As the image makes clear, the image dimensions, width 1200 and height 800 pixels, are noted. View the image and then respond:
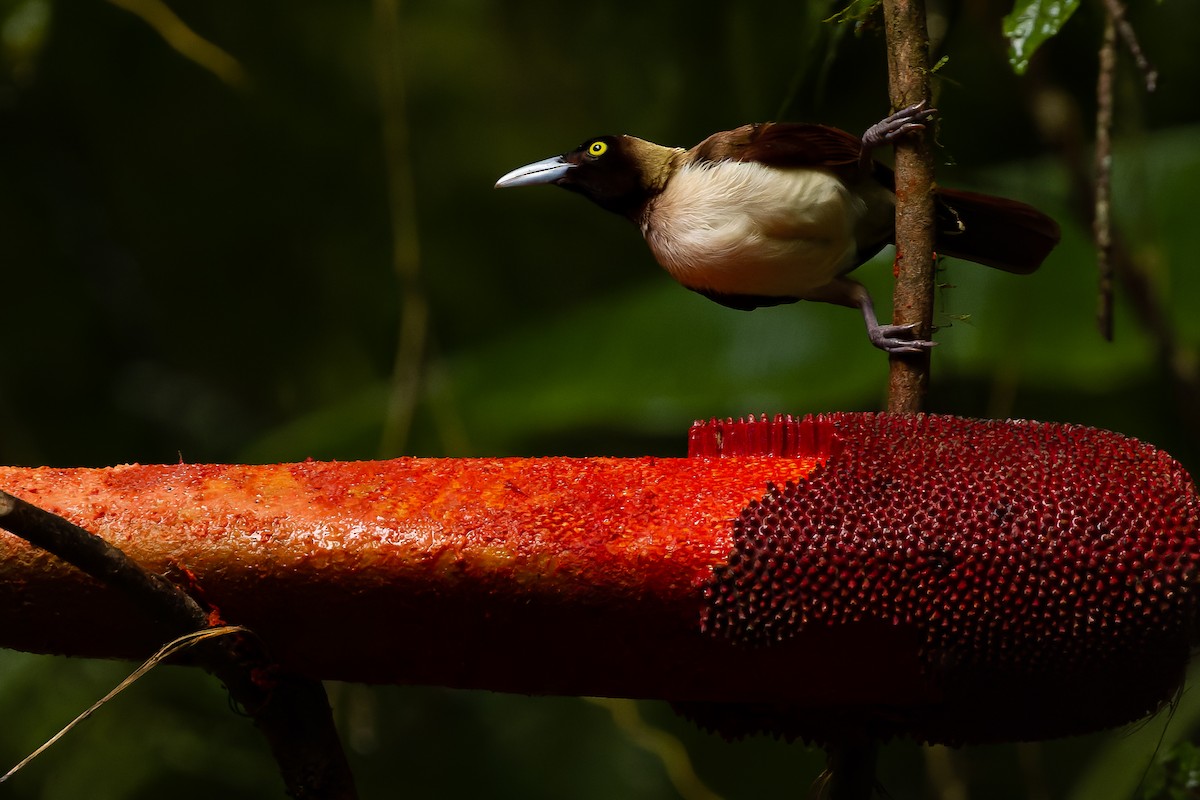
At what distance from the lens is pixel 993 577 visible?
724 millimetres

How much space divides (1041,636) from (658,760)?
1.17 m

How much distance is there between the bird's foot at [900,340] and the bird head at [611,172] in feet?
0.73

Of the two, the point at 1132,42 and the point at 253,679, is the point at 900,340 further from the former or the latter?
the point at 253,679

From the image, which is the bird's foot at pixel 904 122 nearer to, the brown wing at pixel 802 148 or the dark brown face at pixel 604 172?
the brown wing at pixel 802 148

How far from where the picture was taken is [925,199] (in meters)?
0.87

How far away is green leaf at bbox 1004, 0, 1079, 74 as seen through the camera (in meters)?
0.89

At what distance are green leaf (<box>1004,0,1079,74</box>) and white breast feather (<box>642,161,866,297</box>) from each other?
0.16 m

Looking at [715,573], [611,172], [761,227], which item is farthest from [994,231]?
[715,573]

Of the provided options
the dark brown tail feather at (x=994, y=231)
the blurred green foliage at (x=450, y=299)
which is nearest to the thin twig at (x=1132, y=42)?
the dark brown tail feather at (x=994, y=231)

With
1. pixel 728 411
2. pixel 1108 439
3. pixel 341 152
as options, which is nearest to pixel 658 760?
pixel 728 411

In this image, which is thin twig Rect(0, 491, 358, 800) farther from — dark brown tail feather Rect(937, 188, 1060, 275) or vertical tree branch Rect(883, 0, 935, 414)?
dark brown tail feather Rect(937, 188, 1060, 275)

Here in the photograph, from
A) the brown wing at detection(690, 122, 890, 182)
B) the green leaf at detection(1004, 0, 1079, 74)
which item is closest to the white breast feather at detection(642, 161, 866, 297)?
the brown wing at detection(690, 122, 890, 182)

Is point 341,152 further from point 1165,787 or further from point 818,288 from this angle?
point 1165,787

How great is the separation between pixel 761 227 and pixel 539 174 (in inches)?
6.9
